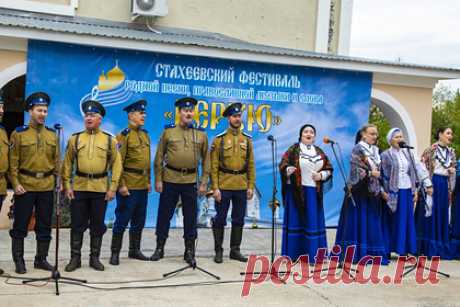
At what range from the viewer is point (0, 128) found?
6.90 m

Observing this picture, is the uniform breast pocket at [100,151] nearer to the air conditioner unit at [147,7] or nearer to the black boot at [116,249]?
the black boot at [116,249]

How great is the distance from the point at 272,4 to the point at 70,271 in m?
10.2

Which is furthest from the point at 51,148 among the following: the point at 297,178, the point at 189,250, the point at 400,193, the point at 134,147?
the point at 400,193

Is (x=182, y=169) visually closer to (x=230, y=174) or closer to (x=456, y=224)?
(x=230, y=174)

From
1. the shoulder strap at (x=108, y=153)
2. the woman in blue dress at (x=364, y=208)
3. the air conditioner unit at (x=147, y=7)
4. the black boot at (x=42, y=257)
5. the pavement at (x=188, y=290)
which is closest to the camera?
the pavement at (x=188, y=290)

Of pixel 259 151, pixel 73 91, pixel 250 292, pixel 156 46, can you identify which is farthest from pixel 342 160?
pixel 250 292

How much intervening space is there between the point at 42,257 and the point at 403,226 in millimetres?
4584

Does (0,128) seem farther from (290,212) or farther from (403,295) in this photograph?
(403,295)

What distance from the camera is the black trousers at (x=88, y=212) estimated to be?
7.27 metres

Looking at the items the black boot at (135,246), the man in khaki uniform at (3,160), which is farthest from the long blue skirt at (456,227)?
the man in khaki uniform at (3,160)

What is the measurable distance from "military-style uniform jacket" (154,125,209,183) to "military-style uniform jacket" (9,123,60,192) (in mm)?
1428

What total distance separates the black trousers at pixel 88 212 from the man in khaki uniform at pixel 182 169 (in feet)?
2.83

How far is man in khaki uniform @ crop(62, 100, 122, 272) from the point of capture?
7234mm

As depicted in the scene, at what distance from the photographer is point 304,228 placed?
8367 millimetres
